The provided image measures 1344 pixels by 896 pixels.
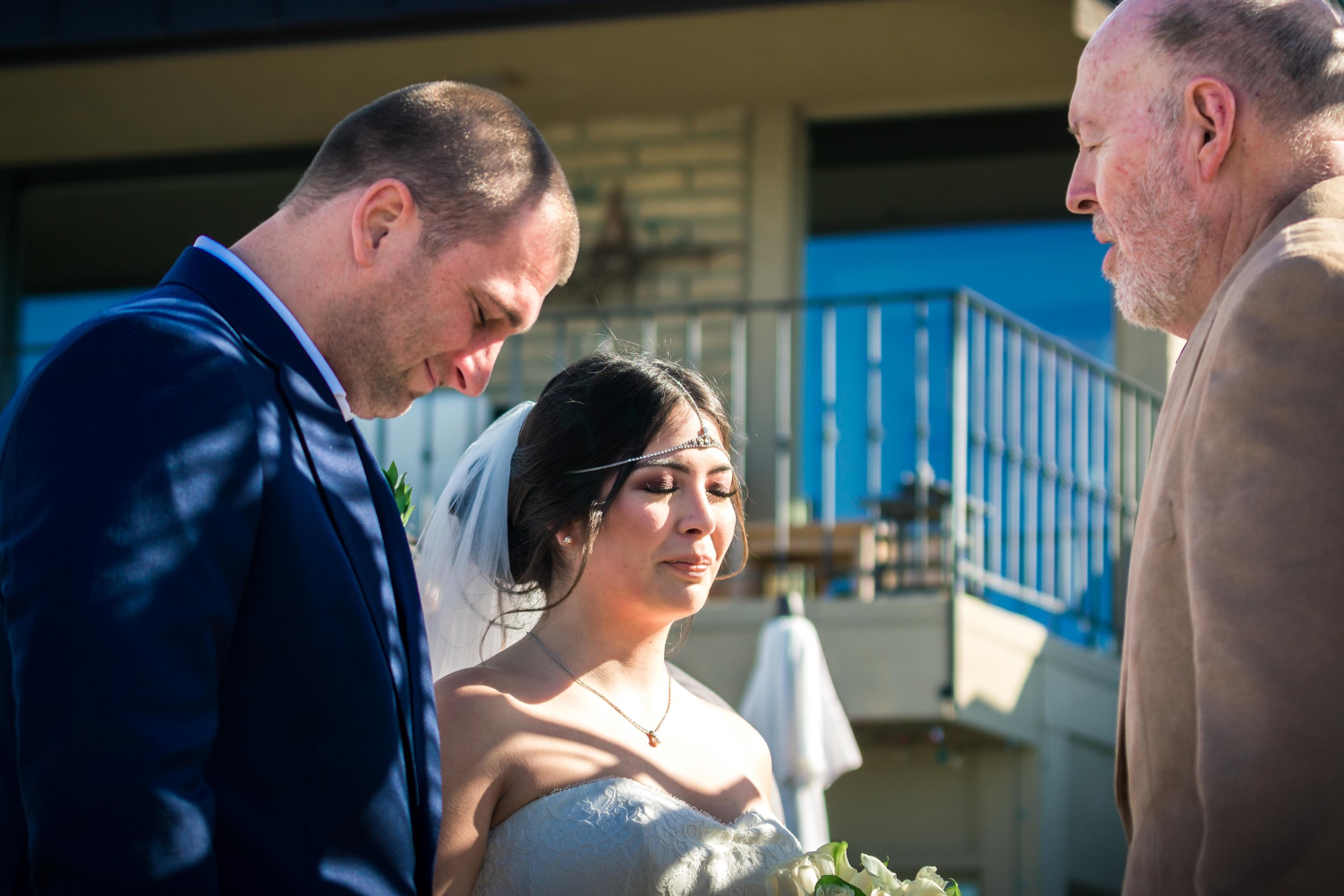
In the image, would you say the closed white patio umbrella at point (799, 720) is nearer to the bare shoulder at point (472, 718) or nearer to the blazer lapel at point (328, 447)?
the bare shoulder at point (472, 718)

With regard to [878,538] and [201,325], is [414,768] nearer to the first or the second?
[201,325]

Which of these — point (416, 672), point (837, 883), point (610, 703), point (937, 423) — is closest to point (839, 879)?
point (837, 883)

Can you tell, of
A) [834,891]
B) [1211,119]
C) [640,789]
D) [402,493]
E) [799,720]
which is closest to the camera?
[1211,119]

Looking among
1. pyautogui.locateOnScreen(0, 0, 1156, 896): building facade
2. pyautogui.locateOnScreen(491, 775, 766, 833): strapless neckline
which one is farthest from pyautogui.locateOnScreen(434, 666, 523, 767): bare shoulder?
pyautogui.locateOnScreen(0, 0, 1156, 896): building facade

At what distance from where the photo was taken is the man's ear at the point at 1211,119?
89.8 inches

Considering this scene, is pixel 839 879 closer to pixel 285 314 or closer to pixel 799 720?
pixel 285 314

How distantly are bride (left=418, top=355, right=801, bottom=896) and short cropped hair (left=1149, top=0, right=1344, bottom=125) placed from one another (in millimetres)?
1372

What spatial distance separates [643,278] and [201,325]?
26.3ft

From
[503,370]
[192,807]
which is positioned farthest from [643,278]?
[192,807]

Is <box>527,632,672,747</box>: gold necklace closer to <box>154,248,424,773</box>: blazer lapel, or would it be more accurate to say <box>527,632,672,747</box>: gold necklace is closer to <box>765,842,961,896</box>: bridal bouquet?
<box>765,842,961,896</box>: bridal bouquet

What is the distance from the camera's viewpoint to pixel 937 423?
962 cm

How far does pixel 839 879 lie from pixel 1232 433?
113 centimetres

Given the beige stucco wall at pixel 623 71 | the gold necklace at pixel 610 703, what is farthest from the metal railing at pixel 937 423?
the gold necklace at pixel 610 703

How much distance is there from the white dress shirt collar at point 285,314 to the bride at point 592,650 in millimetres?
866
